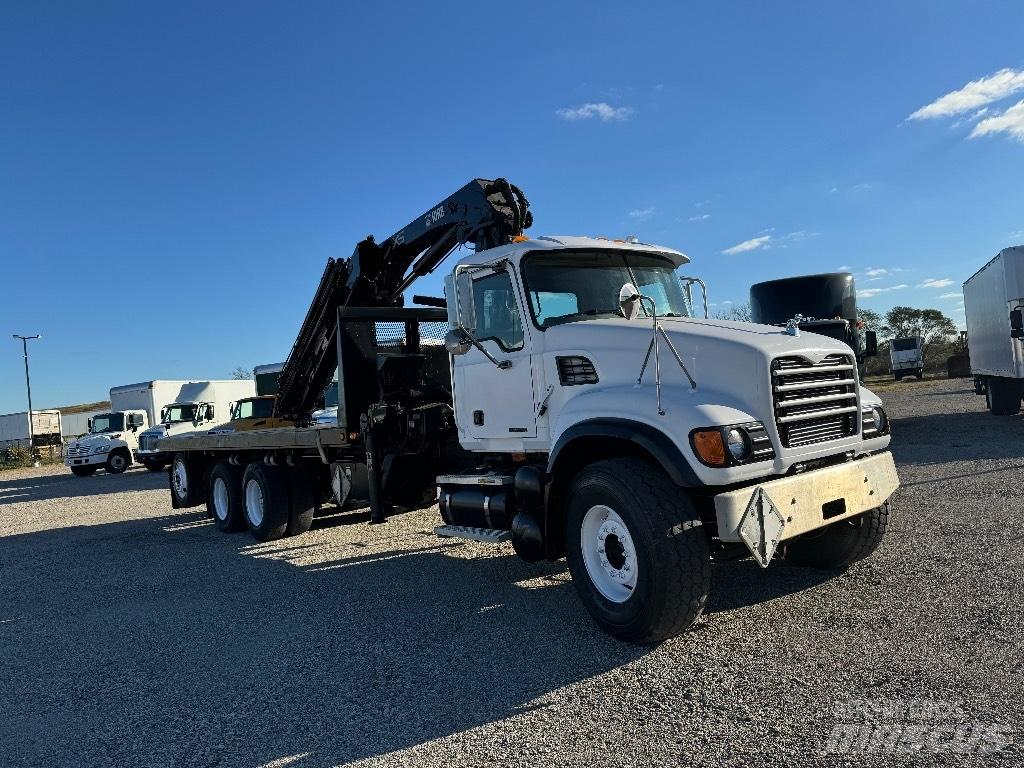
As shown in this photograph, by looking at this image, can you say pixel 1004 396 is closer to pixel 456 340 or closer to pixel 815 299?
pixel 815 299

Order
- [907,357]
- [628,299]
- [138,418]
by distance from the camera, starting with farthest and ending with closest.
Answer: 1. [907,357]
2. [138,418]
3. [628,299]

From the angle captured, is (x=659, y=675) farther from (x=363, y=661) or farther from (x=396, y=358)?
(x=396, y=358)

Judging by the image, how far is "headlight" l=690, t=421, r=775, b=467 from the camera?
14.1ft

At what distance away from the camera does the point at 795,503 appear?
14.6ft

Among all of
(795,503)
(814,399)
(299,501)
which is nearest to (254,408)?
(299,501)

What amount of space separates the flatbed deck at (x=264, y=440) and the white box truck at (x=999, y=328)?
14.2 meters

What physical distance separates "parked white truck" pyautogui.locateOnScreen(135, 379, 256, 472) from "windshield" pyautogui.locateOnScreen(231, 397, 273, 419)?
2.16 ft

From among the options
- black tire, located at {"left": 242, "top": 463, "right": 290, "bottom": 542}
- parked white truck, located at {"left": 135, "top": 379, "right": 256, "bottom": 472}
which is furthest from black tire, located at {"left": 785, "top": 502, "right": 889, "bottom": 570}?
parked white truck, located at {"left": 135, "top": 379, "right": 256, "bottom": 472}

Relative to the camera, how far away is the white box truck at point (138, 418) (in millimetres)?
24781

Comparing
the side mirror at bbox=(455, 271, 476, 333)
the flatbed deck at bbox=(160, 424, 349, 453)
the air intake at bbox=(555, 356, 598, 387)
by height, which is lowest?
the flatbed deck at bbox=(160, 424, 349, 453)

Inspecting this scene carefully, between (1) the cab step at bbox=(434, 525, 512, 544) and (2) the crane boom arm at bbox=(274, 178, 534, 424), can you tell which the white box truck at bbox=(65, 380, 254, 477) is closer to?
(2) the crane boom arm at bbox=(274, 178, 534, 424)

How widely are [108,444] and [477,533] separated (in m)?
24.7

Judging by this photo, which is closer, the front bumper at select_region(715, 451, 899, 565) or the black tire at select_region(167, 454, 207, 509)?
the front bumper at select_region(715, 451, 899, 565)

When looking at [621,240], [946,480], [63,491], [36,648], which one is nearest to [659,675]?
[621,240]
